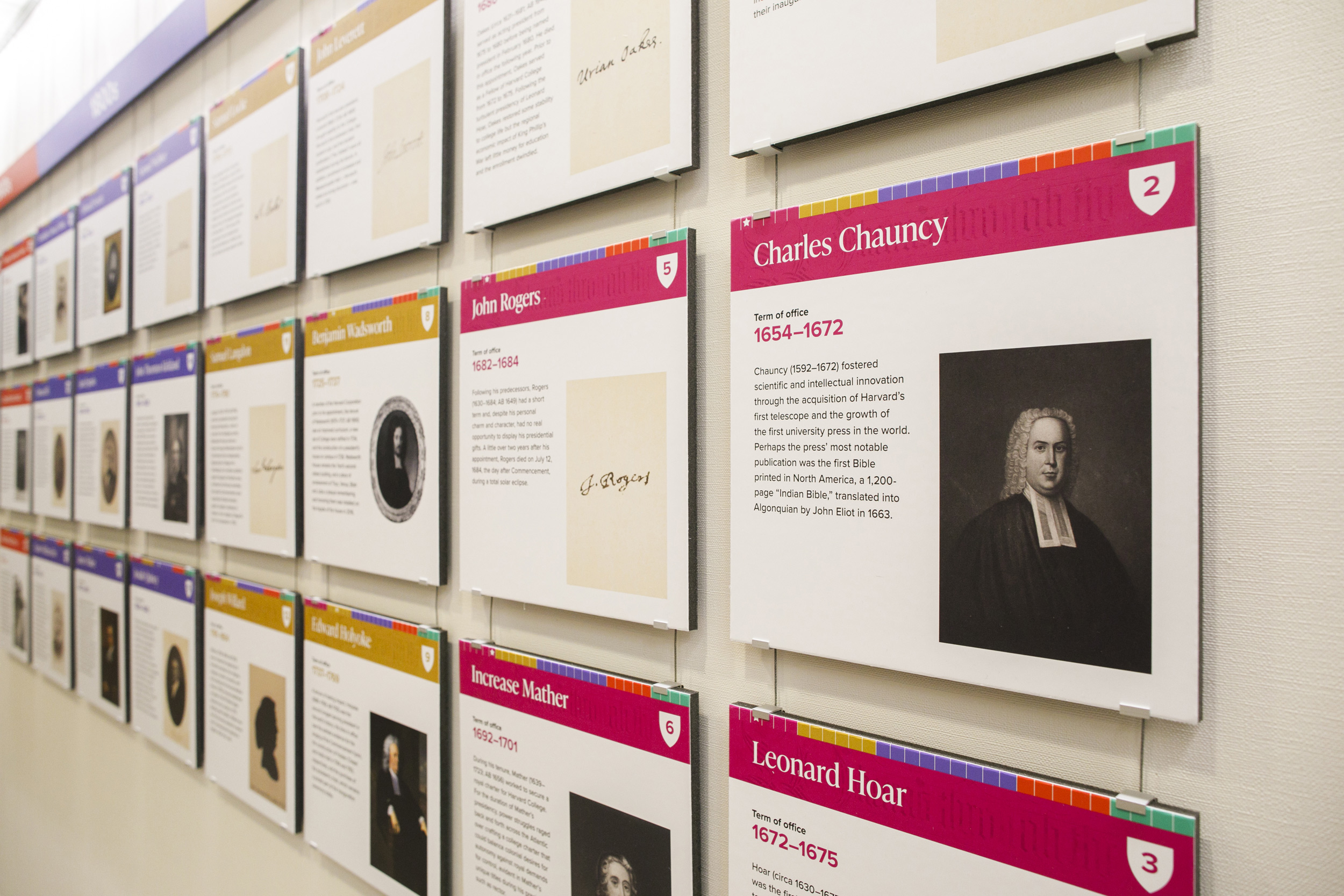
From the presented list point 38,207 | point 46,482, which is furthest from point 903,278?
point 38,207

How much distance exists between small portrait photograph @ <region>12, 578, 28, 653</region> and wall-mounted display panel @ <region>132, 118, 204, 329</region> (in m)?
1.73

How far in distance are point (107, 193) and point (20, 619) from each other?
6.54 feet

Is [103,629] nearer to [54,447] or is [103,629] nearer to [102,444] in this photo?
[102,444]

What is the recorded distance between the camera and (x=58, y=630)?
295cm

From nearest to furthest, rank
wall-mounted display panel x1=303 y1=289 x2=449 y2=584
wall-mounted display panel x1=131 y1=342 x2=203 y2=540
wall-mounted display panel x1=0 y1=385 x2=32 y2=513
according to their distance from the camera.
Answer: wall-mounted display panel x1=303 y1=289 x2=449 y2=584 < wall-mounted display panel x1=131 y1=342 x2=203 y2=540 < wall-mounted display panel x1=0 y1=385 x2=32 y2=513

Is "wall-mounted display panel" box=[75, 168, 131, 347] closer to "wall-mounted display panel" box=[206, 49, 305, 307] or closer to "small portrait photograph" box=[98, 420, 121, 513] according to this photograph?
"small portrait photograph" box=[98, 420, 121, 513]

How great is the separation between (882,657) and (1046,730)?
162 millimetres

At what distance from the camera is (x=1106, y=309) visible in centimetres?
67

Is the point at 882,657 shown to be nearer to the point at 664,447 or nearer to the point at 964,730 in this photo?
the point at 964,730

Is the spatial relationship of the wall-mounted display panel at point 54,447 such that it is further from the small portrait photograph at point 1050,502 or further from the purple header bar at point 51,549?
the small portrait photograph at point 1050,502

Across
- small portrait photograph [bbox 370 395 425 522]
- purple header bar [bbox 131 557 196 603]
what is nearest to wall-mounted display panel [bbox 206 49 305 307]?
small portrait photograph [bbox 370 395 425 522]

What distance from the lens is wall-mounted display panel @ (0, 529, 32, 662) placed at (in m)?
3.25

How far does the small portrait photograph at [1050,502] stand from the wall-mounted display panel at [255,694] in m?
1.53

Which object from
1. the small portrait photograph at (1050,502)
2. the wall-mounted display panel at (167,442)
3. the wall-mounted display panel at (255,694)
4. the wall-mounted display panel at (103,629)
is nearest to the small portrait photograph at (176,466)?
the wall-mounted display panel at (167,442)
